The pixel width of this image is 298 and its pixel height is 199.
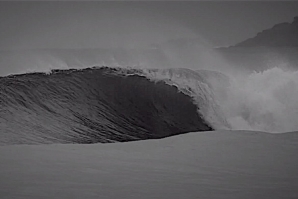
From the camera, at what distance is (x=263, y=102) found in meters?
10.9

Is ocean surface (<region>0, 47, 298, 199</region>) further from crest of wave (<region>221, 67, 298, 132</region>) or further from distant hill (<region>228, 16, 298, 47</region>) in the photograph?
distant hill (<region>228, 16, 298, 47</region>)

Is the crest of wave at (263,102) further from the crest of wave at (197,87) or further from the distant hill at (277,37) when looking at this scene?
the distant hill at (277,37)

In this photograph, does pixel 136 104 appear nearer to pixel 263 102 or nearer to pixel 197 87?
pixel 197 87

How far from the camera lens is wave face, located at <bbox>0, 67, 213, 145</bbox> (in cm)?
634

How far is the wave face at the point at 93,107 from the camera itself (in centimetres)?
634

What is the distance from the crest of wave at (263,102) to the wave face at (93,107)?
1.15m

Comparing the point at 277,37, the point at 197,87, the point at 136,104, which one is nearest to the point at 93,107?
the point at 136,104

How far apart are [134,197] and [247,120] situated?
843 centimetres

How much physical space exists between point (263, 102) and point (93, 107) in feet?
17.7

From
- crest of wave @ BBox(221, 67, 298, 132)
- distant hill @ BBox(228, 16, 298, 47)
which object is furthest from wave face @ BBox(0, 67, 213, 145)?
distant hill @ BBox(228, 16, 298, 47)

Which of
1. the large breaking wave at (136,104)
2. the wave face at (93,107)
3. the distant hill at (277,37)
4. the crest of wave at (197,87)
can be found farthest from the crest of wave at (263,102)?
the distant hill at (277,37)

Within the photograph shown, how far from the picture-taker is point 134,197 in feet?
7.70

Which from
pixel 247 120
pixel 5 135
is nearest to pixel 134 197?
pixel 5 135

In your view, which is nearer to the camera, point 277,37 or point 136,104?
point 136,104
